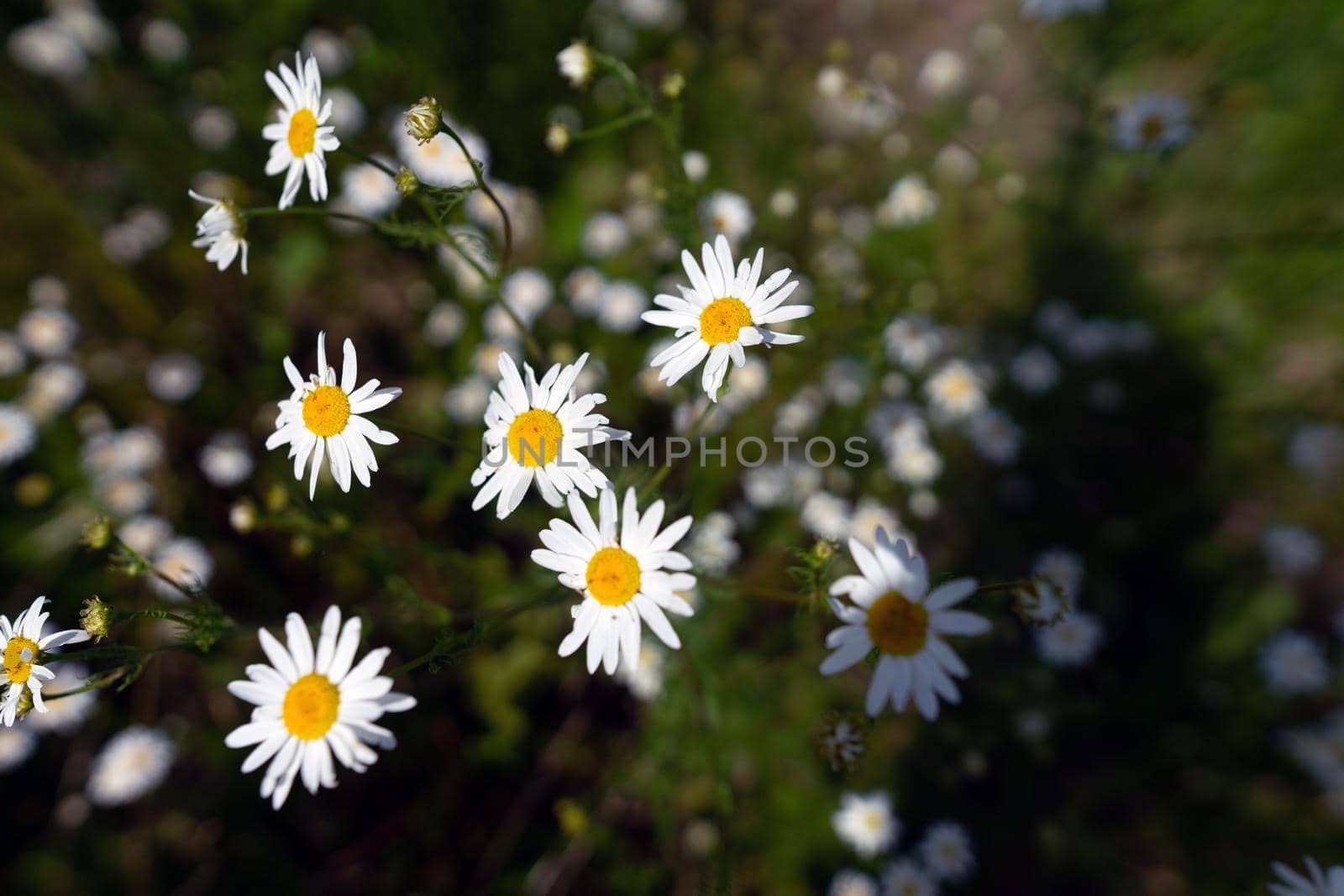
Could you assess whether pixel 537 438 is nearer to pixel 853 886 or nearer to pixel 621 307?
pixel 621 307

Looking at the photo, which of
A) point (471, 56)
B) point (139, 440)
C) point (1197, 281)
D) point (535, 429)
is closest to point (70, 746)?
point (139, 440)

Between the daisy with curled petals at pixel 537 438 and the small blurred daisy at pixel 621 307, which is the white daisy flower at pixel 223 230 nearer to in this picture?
the daisy with curled petals at pixel 537 438

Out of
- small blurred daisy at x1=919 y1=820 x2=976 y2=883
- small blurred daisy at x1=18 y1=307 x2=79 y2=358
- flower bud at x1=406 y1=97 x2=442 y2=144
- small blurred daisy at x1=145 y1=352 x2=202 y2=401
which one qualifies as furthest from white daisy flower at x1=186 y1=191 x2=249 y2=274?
small blurred daisy at x1=919 y1=820 x2=976 y2=883

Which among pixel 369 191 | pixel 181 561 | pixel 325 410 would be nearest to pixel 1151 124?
pixel 369 191

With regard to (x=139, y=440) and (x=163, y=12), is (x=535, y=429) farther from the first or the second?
(x=163, y=12)

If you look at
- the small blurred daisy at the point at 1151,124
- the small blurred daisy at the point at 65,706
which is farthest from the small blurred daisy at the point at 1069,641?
the small blurred daisy at the point at 65,706
